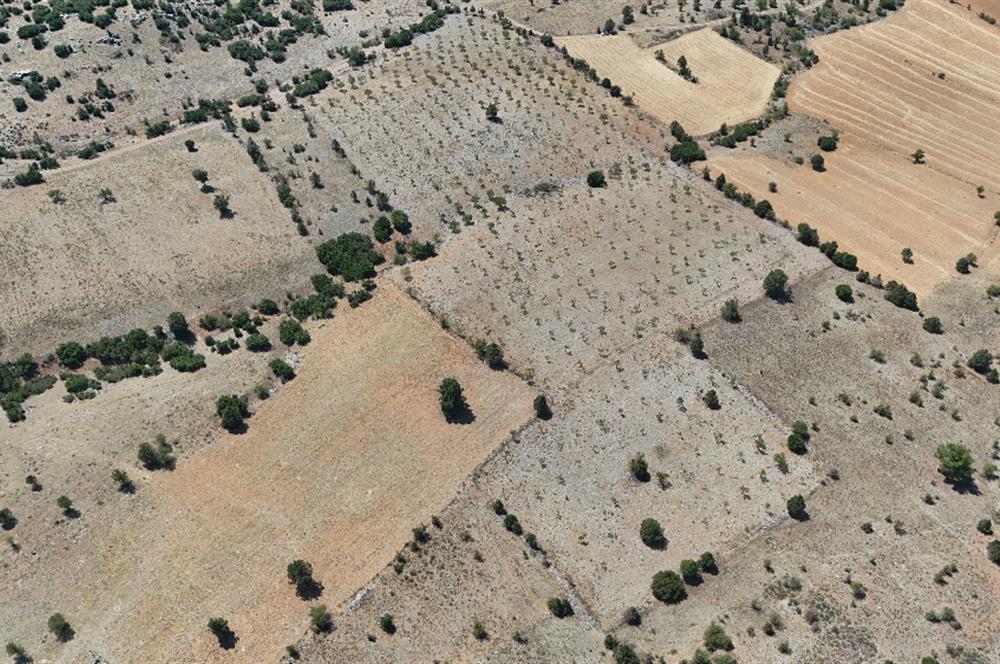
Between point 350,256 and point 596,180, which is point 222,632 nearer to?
point 350,256

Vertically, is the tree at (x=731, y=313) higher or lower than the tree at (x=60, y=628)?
higher

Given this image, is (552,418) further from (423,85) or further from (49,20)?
(49,20)

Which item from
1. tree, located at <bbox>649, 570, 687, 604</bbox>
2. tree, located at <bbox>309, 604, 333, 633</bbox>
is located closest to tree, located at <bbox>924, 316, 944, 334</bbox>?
tree, located at <bbox>649, 570, 687, 604</bbox>

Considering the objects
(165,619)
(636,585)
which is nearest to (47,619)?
(165,619)

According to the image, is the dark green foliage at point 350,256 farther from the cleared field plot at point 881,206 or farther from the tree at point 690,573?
the tree at point 690,573

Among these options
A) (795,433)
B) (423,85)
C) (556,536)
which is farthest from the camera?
(423,85)

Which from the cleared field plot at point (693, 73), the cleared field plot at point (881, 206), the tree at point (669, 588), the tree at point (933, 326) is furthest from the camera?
the cleared field plot at point (693, 73)

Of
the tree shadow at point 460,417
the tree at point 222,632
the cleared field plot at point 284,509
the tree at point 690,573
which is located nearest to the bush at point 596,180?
the cleared field plot at point 284,509
